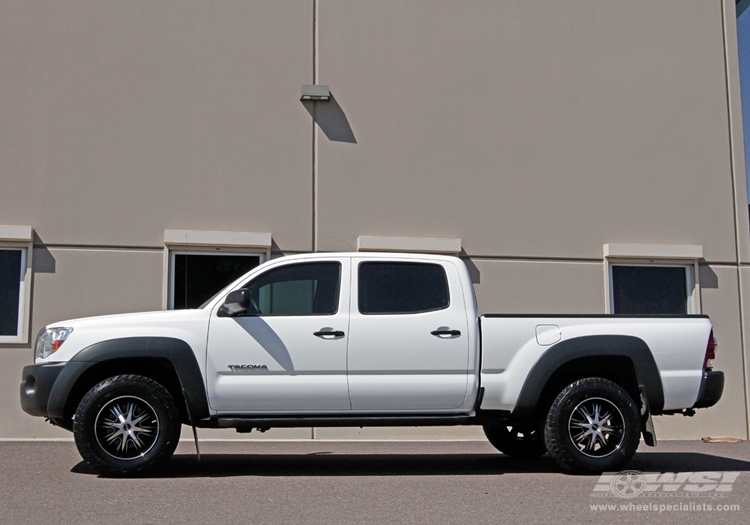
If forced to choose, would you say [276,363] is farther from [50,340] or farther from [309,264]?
[50,340]

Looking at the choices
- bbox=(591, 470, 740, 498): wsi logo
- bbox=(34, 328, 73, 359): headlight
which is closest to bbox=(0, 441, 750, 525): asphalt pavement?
bbox=(591, 470, 740, 498): wsi logo

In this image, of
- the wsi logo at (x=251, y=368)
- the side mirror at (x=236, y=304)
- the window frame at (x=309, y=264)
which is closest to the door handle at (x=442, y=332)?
the window frame at (x=309, y=264)

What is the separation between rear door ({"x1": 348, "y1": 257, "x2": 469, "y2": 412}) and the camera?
7.80 meters

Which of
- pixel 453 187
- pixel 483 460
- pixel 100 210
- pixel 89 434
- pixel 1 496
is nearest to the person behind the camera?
pixel 1 496

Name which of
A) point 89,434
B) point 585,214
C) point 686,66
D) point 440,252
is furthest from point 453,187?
point 89,434

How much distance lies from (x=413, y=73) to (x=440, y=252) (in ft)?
8.13

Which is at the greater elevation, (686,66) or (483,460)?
(686,66)

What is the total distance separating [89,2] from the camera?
12.1 meters

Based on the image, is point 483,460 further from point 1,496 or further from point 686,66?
point 686,66

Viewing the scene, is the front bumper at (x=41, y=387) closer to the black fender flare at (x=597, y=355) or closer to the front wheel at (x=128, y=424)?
the front wheel at (x=128, y=424)

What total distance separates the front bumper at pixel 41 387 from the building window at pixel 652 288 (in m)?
7.77

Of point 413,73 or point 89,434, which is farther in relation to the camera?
point 413,73

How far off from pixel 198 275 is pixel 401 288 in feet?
14.3

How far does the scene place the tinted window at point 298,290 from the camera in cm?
798
